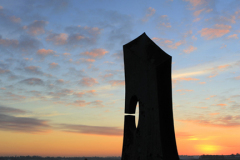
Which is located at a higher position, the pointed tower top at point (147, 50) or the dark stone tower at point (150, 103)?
the pointed tower top at point (147, 50)

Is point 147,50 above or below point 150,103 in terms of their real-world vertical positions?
above

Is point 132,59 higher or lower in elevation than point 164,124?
higher

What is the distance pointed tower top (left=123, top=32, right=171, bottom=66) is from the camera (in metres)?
8.84

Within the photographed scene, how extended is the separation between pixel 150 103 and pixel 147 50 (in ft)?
5.93

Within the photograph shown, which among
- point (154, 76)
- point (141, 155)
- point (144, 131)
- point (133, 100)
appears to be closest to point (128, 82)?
point (133, 100)

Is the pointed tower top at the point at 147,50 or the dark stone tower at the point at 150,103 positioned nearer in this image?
the dark stone tower at the point at 150,103

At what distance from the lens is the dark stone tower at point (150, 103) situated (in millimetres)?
8523

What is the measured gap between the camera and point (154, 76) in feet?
28.7

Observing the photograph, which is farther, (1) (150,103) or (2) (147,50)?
(2) (147,50)

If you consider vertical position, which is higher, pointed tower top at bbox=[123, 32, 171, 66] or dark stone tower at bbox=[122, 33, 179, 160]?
pointed tower top at bbox=[123, 32, 171, 66]

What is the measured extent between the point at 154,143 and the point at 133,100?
191cm

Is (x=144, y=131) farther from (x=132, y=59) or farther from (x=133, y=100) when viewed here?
(x=132, y=59)

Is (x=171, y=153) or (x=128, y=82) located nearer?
(x=171, y=153)

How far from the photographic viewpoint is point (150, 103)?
8758 mm
